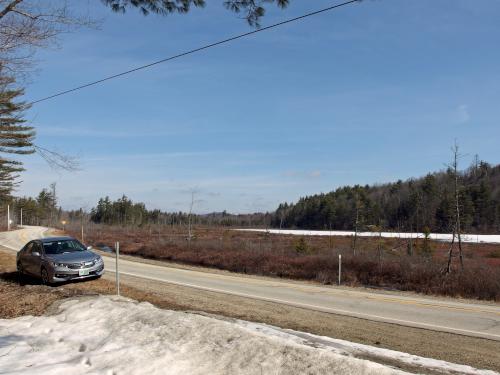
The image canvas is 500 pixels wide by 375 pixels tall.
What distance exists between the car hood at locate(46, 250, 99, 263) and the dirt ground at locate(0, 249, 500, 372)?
2.60 feet

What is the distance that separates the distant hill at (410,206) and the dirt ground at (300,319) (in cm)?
5877

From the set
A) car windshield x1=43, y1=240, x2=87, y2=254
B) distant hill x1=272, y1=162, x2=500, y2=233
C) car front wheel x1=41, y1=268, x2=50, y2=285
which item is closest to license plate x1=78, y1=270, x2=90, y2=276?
car front wheel x1=41, y1=268, x2=50, y2=285

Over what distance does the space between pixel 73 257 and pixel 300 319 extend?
8.81 meters

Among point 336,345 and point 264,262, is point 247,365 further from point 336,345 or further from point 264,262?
point 264,262

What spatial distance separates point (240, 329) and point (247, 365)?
4.18 feet

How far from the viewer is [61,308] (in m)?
9.84

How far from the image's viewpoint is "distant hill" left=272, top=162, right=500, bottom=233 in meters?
86.5

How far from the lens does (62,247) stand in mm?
17375

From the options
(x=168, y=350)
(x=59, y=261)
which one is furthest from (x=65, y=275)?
(x=168, y=350)

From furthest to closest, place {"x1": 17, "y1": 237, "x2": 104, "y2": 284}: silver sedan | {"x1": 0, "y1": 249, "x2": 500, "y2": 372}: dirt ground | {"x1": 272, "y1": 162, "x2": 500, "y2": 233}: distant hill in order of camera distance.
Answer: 1. {"x1": 272, "y1": 162, "x2": 500, "y2": 233}: distant hill
2. {"x1": 17, "y1": 237, "x2": 104, "y2": 284}: silver sedan
3. {"x1": 0, "y1": 249, "x2": 500, "y2": 372}: dirt ground

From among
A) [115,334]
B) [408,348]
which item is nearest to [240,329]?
[115,334]

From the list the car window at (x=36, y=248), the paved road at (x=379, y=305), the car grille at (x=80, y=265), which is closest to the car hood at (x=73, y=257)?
the car grille at (x=80, y=265)

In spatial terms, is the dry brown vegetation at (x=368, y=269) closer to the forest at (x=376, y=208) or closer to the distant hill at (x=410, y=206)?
the distant hill at (x=410, y=206)

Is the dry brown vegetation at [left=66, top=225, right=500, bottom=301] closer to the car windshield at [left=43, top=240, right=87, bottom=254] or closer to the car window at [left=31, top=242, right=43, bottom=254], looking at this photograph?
the car windshield at [left=43, top=240, right=87, bottom=254]
